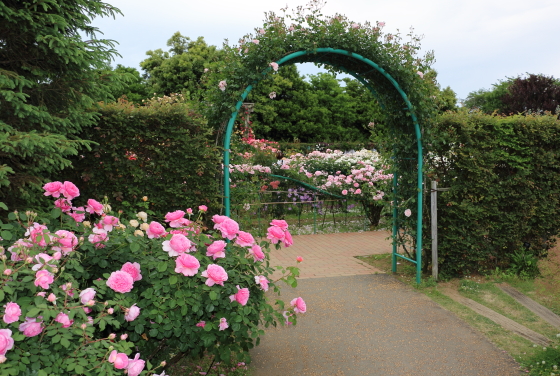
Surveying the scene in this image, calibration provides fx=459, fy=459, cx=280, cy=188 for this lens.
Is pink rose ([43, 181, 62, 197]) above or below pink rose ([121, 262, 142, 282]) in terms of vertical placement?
above

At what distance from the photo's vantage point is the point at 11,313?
201 centimetres

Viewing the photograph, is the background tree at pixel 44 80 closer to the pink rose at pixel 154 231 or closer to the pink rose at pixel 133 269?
the pink rose at pixel 154 231

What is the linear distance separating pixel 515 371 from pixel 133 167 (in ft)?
12.4

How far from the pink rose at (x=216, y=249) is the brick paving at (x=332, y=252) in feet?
13.0

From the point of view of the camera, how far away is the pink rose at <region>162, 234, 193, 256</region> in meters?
2.51

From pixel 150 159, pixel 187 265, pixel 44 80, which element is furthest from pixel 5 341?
pixel 150 159

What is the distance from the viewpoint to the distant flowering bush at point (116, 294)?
2096mm

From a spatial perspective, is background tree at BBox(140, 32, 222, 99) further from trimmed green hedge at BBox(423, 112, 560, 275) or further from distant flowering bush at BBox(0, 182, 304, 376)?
distant flowering bush at BBox(0, 182, 304, 376)

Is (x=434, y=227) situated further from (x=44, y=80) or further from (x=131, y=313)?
(x=44, y=80)

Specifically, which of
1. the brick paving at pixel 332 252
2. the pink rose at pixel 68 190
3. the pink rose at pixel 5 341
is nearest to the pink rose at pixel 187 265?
the pink rose at pixel 5 341

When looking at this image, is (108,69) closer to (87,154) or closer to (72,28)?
(72,28)

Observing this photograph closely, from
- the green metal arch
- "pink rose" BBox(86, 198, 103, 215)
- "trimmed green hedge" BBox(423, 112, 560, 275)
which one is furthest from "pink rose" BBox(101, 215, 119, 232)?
"trimmed green hedge" BBox(423, 112, 560, 275)

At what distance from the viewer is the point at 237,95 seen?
4965 mm

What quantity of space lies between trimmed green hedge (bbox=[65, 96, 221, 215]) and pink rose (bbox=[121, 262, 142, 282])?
1.97 m
